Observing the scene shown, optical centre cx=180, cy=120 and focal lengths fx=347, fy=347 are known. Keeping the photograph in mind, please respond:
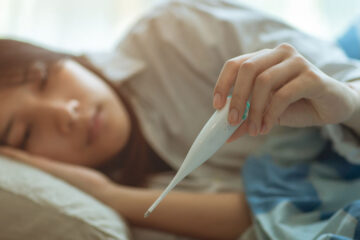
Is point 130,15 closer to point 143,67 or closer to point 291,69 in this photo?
point 143,67

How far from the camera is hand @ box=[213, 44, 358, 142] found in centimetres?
40

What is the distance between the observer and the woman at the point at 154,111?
0.70 metres

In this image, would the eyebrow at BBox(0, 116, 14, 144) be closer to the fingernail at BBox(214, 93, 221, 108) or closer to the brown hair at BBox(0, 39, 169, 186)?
the brown hair at BBox(0, 39, 169, 186)

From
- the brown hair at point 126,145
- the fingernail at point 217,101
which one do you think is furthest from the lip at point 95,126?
the fingernail at point 217,101

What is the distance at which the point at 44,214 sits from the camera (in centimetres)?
54

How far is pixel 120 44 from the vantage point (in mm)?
977

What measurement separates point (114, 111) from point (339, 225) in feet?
1.76

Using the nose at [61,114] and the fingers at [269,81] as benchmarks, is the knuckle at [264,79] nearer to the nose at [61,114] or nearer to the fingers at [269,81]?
the fingers at [269,81]

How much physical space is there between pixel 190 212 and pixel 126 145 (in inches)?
11.7

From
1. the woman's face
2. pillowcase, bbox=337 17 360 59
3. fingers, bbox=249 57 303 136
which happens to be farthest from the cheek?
pillowcase, bbox=337 17 360 59

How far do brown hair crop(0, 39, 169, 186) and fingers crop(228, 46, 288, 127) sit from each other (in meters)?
0.52

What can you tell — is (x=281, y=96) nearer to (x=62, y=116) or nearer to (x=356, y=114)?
(x=356, y=114)

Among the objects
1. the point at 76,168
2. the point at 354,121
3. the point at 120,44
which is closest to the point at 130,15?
the point at 120,44

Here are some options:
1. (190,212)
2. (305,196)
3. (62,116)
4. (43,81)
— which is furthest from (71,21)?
(305,196)
